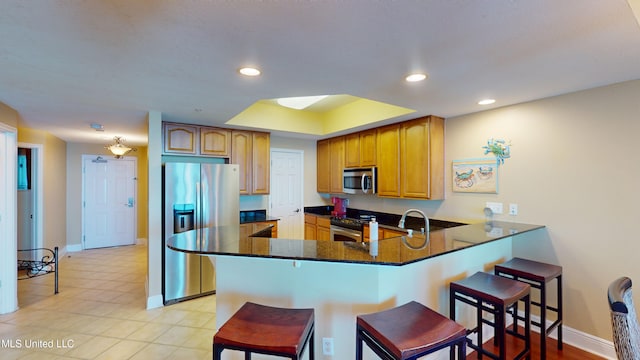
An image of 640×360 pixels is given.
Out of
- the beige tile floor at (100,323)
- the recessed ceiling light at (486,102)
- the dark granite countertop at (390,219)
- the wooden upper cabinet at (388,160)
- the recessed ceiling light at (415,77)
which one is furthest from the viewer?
the wooden upper cabinet at (388,160)

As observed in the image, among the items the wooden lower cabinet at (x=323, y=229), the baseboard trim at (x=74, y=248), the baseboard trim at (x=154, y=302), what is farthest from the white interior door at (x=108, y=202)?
the wooden lower cabinet at (x=323, y=229)

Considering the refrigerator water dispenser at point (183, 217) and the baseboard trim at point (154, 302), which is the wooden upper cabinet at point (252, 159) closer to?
the refrigerator water dispenser at point (183, 217)

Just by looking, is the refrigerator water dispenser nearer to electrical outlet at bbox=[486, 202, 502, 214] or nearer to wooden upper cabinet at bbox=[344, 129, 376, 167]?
wooden upper cabinet at bbox=[344, 129, 376, 167]

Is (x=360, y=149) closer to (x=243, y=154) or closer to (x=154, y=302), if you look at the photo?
(x=243, y=154)

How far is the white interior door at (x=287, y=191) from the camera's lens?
4910mm

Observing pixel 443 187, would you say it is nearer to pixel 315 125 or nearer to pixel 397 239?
pixel 397 239

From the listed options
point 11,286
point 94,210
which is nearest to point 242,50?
point 11,286

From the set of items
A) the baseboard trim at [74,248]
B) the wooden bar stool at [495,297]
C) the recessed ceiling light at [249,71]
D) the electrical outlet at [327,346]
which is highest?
the recessed ceiling light at [249,71]

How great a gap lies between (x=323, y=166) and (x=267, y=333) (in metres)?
3.92

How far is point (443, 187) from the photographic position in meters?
3.55

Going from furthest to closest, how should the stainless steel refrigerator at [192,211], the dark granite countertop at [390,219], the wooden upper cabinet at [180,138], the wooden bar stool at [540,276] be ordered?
the wooden upper cabinet at [180,138] → the dark granite countertop at [390,219] → the stainless steel refrigerator at [192,211] → the wooden bar stool at [540,276]

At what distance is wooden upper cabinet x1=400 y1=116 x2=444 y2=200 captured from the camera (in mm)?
3422

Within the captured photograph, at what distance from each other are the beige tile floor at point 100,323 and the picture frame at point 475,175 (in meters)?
3.09

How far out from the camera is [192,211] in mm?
3514
